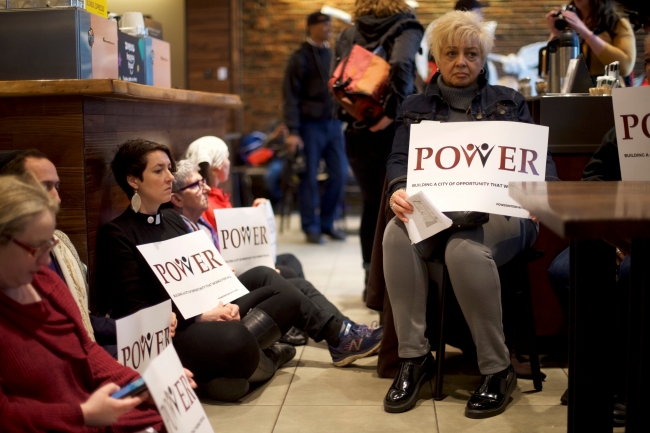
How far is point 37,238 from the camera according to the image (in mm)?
1438

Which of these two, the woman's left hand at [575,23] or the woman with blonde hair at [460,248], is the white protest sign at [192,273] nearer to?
the woman with blonde hair at [460,248]

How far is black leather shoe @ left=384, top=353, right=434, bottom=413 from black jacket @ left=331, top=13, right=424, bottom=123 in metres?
1.48

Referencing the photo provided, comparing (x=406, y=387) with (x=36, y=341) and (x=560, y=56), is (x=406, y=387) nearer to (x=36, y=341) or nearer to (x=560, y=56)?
(x=36, y=341)

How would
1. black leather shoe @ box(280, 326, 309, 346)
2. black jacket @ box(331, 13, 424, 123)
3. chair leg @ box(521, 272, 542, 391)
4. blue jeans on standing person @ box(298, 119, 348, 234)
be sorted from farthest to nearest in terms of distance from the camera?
1. blue jeans on standing person @ box(298, 119, 348, 234)
2. black jacket @ box(331, 13, 424, 123)
3. black leather shoe @ box(280, 326, 309, 346)
4. chair leg @ box(521, 272, 542, 391)

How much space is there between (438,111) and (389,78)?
0.94 metres

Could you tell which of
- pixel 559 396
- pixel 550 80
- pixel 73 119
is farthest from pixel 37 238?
pixel 550 80

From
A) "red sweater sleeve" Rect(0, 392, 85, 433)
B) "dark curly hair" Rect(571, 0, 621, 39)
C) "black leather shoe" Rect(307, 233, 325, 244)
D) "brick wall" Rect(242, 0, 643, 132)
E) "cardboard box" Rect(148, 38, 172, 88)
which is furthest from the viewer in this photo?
"brick wall" Rect(242, 0, 643, 132)

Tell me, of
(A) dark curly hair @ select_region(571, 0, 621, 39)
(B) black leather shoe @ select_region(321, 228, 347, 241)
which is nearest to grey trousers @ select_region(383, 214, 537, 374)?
(A) dark curly hair @ select_region(571, 0, 621, 39)

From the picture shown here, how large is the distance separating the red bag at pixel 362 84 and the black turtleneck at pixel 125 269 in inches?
61.1

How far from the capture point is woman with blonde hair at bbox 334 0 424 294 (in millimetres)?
3570

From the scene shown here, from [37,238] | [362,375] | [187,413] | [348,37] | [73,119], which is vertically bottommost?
[362,375]

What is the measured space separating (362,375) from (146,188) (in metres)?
1.12

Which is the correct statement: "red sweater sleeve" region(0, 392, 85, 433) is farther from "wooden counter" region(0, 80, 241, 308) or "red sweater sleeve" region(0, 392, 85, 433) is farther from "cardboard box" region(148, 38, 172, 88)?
"cardboard box" region(148, 38, 172, 88)

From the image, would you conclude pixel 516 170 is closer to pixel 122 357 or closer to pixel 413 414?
pixel 413 414
